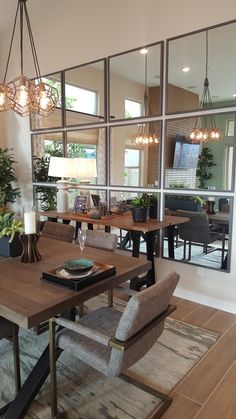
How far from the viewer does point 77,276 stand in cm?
166

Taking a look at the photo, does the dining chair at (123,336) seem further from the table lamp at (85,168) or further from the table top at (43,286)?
the table lamp at (85,168)

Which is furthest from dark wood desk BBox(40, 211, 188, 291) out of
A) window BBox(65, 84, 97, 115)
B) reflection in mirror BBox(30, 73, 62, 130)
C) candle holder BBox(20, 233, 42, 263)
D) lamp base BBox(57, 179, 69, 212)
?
reflection in mirror BBox(30, 73, 62, 130)

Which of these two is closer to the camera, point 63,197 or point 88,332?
point 88,332

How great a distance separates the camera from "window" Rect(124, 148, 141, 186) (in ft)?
11.9

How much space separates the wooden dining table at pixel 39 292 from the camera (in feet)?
4.48

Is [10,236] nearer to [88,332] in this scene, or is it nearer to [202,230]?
[88,332]

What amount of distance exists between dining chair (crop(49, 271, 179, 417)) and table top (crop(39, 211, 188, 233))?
1.22 m

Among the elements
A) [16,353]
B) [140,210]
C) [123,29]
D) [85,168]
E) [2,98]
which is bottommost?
[16,353]

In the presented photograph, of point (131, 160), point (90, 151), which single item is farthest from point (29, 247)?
point (90, 151)

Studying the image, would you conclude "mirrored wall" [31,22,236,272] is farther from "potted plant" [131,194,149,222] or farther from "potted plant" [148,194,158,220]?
"potted plant" [131,194,149,222]

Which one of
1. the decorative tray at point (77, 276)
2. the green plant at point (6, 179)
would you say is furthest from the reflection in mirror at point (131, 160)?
the green plant at point (6, 179)

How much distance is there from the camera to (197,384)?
198 centimetres

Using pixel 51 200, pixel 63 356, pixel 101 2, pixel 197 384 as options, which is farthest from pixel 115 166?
pixel 197 384

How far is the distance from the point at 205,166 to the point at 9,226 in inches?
79.8
